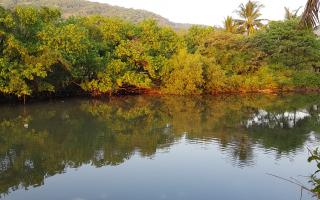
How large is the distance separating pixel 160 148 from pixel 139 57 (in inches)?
635

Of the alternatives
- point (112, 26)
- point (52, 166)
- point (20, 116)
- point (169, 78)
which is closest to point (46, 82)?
point (20, 116)

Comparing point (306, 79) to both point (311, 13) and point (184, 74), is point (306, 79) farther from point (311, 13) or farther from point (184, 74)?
point (311, 13)

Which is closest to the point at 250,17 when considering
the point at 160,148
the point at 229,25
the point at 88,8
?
the point at 229,25

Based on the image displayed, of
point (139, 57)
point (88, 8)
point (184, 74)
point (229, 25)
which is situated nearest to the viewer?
point (139, 57)

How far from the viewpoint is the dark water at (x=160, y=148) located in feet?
41.6

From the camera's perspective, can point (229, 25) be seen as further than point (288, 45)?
Yes

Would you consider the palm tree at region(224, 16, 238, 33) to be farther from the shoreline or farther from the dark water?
the dark water

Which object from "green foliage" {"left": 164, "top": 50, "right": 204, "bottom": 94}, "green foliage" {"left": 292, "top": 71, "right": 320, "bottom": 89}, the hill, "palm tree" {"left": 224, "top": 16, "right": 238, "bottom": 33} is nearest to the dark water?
"green foliage" {"left": 164, "top": 50, "right": 204, "bottom": 94}

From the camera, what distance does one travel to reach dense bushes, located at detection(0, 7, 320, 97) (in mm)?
25281

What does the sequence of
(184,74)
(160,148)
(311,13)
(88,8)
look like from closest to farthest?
1. (311,13)
2. (160,148)
3. (184,74)
4. (88,8)

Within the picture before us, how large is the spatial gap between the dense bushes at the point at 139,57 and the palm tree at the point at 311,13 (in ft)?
64.7

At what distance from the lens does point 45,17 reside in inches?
1127

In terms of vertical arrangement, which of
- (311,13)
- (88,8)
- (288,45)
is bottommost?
(311,13)

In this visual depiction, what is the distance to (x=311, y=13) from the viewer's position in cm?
728
